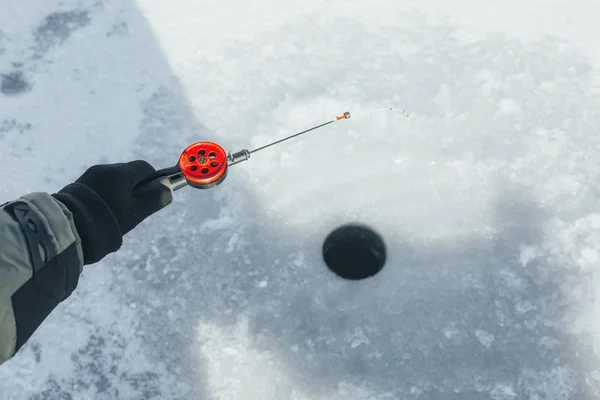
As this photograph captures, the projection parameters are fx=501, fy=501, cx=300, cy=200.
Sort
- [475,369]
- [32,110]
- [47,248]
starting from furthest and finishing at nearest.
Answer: [32,110], [475,369], [47,248]

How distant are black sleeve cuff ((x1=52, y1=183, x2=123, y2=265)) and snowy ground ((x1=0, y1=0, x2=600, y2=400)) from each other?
824 mm

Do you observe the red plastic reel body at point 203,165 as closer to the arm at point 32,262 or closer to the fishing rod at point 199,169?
the fishing rod at point 199,169

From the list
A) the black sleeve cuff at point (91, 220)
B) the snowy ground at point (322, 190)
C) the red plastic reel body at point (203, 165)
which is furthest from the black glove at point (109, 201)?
the snowy ground at point (322, 190)

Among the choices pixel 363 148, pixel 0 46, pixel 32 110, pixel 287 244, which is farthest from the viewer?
pixel 0 46

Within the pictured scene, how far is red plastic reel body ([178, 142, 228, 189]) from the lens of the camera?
193 centimetres

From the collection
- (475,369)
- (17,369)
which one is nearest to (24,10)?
(17,369)

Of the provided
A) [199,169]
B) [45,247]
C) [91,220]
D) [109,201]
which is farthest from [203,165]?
[45,247]

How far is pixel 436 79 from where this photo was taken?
111 inches

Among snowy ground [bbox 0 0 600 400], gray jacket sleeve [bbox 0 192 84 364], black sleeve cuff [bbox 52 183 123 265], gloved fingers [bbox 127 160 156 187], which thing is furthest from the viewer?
snowy ground [bbox 0 0 600 400]

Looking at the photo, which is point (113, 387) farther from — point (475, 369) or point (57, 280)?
point (475, 369)

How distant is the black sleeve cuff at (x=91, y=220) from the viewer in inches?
61.7

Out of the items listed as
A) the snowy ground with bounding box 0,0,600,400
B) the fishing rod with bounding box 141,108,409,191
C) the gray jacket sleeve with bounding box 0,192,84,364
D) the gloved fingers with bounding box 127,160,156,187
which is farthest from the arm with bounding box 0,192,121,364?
the snowy ground with bounding box 0,0,600,400

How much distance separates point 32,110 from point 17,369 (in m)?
1.42

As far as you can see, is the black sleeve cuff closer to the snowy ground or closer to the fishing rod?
the fishing rod
